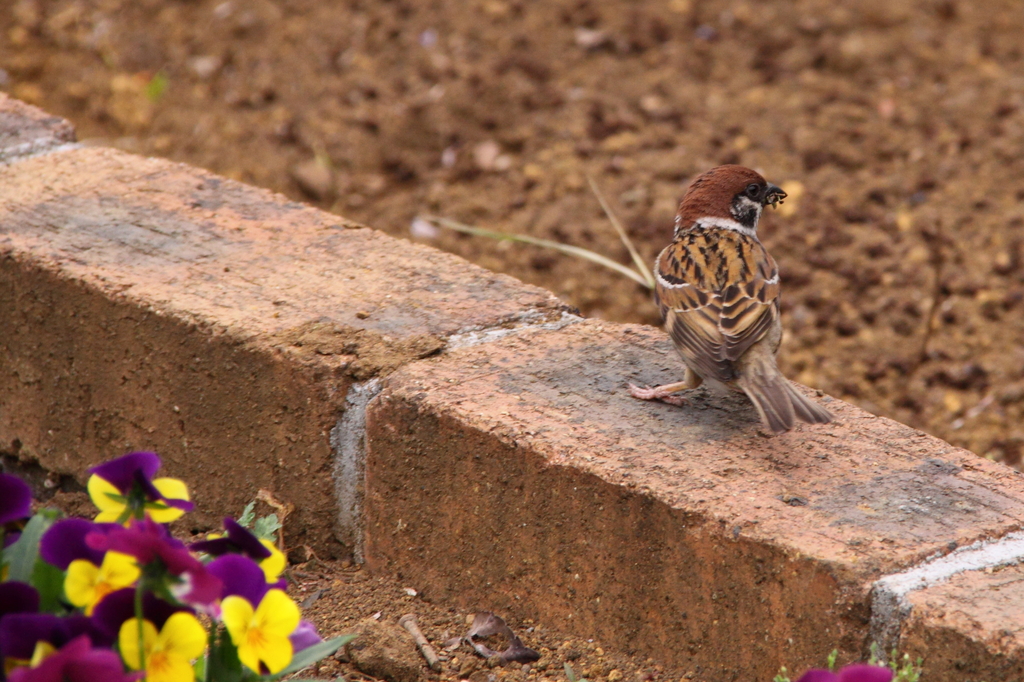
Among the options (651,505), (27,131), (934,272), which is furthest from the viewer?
(934,272)

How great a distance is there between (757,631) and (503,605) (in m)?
0.55

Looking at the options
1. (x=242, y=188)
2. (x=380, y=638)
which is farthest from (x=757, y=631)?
(x=242, y=188)

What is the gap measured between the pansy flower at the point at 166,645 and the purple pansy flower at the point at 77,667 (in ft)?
0.31

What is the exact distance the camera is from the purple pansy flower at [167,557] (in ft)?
5.04

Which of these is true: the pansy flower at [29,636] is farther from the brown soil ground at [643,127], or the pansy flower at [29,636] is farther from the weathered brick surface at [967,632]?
the brown soil ground at [643,127]

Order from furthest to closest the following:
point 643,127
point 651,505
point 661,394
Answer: point 643,127
point 661,394
point 651,505

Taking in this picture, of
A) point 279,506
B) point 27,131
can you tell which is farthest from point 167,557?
point 27,131

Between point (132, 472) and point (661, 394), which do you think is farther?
point (661, 394)

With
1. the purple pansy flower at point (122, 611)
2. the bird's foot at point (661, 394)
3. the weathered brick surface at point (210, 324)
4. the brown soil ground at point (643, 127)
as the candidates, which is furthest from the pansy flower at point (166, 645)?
the brown soil ground at point (643, 127)

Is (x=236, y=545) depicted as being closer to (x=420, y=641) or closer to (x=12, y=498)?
(x=12, y=498)

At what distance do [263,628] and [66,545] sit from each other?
11.0 inches

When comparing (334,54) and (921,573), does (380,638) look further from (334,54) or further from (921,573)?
(334,54)

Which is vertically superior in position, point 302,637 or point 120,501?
point 120,501

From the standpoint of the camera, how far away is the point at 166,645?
1610 mm
